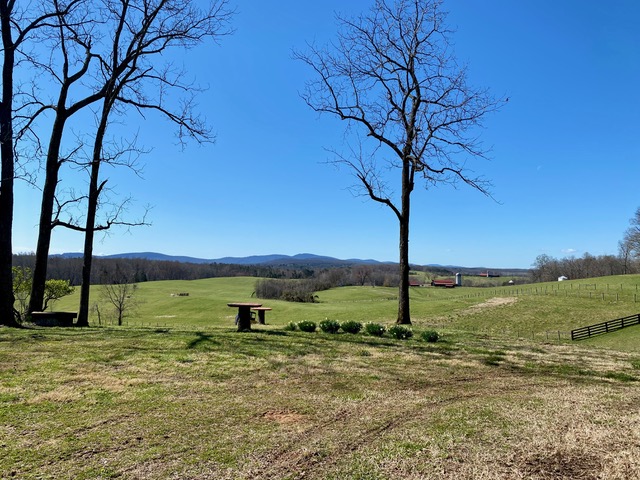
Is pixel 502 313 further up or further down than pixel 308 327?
further down

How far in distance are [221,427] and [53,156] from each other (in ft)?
41.3

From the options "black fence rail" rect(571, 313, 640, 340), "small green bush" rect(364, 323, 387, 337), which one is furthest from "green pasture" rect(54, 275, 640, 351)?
"small green bush" rect(364, 323, 387, 337)

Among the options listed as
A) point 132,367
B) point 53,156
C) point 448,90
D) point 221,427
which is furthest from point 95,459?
point 448,90

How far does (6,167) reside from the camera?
39.0ft

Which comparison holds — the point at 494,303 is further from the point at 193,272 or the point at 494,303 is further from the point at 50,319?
the point at 193,272

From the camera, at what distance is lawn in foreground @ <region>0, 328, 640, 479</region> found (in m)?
3.35

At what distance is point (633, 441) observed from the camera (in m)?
3.90

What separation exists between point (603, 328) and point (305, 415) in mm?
32987

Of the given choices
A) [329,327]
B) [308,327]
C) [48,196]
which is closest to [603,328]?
[329,327]

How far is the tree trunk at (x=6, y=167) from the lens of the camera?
1170 centimetres

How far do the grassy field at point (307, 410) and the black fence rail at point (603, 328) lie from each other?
2284 centimetres

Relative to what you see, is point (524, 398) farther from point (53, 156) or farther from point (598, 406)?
point (53, 156)

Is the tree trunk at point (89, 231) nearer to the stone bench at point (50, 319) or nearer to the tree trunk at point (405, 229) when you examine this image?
the stone bench at point (50, 319)

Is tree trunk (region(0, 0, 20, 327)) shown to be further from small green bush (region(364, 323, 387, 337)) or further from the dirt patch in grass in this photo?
the dirt patch in grass
